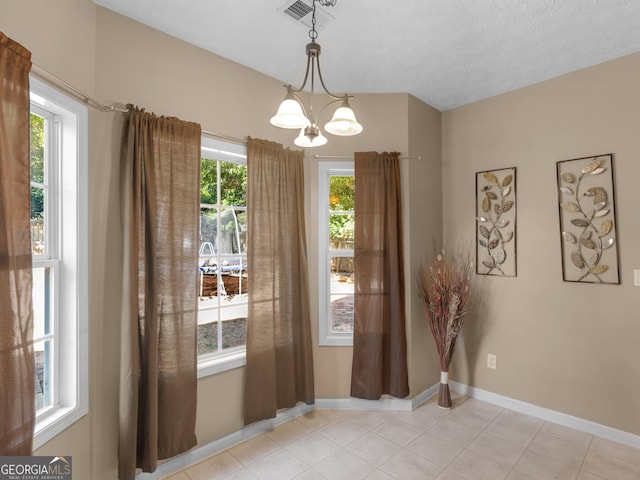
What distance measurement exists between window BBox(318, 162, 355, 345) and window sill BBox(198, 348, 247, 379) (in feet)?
2.81

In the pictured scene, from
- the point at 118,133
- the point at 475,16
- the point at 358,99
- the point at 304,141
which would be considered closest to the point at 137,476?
the point at 118,133

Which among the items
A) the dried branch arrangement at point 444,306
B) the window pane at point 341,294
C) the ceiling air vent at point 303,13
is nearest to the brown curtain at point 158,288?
the ceiling air vent at point 303,13

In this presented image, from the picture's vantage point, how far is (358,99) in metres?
3.10

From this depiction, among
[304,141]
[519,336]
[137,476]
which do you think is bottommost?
[137,476]

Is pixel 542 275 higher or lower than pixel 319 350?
higher

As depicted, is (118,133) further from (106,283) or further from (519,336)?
(519,336)

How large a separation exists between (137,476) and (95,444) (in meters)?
0.36

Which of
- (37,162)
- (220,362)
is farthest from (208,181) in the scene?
(220,362)

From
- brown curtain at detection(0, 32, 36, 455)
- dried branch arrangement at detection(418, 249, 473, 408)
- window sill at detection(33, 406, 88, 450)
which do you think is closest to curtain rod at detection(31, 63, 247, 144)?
brown curtain at detection(0, 32, 36, 455)

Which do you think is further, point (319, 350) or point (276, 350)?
point (319, 350)

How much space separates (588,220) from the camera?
2662mm

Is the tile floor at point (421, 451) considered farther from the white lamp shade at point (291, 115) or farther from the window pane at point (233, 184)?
the white lamp shade at point (291, 115)

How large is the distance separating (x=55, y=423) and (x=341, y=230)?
234cm

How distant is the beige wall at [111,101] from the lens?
1.71 meters
